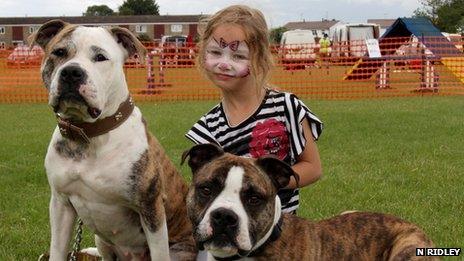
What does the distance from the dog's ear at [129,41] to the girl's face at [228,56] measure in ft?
2.06

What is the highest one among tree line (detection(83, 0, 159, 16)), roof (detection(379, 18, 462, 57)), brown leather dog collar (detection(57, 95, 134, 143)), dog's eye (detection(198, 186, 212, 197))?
tree line (detection(83, 0, 159, 16))

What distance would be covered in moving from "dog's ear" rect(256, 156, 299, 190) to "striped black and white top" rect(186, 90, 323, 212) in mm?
870

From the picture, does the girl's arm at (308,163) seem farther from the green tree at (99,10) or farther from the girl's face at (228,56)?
the green tree at (99,10)

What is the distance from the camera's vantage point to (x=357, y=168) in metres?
8.14

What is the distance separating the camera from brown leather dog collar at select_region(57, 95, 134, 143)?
3889mm

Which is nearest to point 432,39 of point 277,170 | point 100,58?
point 277,170

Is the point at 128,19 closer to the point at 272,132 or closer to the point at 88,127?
the point at 272,132

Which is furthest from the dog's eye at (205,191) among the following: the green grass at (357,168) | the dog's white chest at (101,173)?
the green grass at (357,168)

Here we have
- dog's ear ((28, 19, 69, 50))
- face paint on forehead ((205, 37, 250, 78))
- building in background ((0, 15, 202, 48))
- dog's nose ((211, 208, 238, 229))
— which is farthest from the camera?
building in background ((0, 15, 202, 48))

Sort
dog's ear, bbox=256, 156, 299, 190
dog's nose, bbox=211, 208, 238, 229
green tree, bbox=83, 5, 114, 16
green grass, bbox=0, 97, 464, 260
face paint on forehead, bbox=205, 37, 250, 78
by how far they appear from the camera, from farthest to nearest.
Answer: green tree, bbox=83, 5, 114, 16
green grass, bbox=0, 97, 464, 260
face paint on forehead, bbox=205, 37, 250, 78
dog's ear, bbox=256, 156, 299, 190
dog's nose, bbox=211, 208, 238, 229

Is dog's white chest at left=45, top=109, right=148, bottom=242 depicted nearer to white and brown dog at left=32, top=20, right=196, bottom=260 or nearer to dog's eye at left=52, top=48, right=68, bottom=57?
white and brown dog at left=32, top=20, right=196, bottom=260

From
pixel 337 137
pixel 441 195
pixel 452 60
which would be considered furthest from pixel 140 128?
pixel 452 60

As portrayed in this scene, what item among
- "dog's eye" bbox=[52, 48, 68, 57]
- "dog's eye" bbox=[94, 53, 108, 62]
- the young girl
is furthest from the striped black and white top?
"dog's eye" bbox=[52, 48, 68, 57]

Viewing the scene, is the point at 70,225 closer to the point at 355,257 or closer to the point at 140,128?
the point at 140,128
